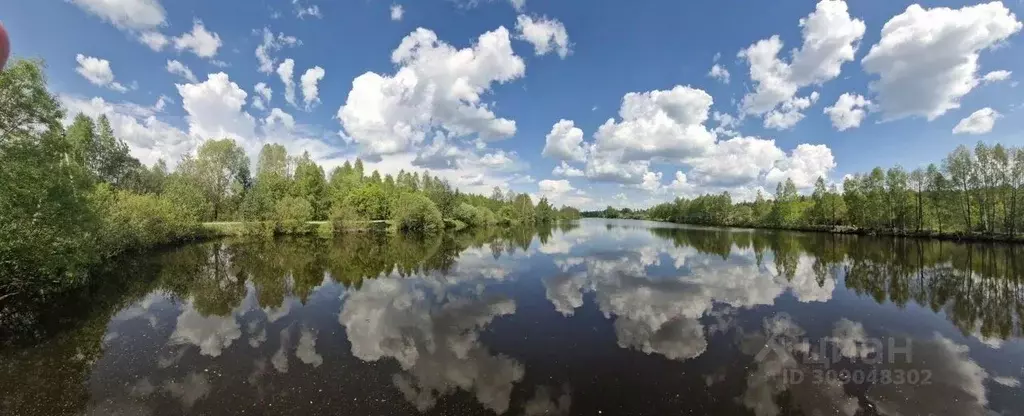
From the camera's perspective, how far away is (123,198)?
42344 millimetres

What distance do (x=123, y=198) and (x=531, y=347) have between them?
49.3 metres

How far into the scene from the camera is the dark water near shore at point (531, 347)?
36.0ft

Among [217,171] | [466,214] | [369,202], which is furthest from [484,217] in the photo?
[217,171]

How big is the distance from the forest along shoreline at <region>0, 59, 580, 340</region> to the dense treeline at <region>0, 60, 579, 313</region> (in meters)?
0.07

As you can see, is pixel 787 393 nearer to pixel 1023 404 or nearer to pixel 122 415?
pixel 1023 404

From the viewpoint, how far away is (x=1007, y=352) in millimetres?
14812

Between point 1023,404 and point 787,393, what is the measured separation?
20.5 feet

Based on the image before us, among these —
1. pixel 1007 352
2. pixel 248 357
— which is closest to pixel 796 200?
pixel 1007 352

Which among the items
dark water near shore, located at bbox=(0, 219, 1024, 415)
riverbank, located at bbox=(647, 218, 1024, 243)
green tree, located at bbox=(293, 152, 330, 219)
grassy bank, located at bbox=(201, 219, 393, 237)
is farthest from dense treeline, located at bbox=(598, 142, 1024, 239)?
green tree, located at bbox=(293, 152, 330, 219)

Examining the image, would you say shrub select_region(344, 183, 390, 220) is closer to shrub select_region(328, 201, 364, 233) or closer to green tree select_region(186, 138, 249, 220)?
shrub select_region(328, 201, 364, 233)

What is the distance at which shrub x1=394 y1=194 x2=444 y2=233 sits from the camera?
86.1 metres

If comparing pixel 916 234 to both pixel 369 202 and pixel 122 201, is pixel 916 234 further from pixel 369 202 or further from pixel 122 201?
pixel 122 201

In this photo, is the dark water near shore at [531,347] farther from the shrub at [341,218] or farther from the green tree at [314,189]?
the green tree at [314,189]

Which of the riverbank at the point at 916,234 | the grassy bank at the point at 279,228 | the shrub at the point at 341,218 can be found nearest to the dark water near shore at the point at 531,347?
the grassy bank at the point at 279,228
